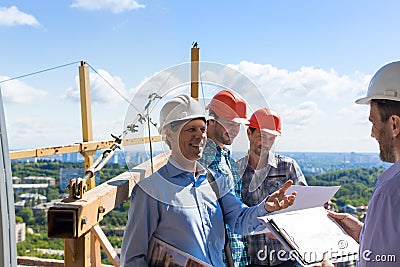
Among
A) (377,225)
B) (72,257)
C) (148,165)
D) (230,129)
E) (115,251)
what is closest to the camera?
(377,225)

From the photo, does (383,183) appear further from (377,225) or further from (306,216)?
(306,216)

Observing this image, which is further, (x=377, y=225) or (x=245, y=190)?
(x=245, y=190)

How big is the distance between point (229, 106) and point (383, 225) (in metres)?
0.98

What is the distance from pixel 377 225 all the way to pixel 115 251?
1.86m

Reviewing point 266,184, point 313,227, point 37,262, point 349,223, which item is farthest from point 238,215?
point 37,262

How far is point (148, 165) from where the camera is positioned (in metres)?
1.55

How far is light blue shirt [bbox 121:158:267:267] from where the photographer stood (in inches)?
55.0

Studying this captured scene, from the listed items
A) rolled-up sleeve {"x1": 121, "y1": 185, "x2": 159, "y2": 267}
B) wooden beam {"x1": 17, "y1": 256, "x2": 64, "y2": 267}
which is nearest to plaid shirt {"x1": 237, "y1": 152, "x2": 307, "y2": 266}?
rolled-up sleeve {"x1": 121, "y1": 185, "x2": 159, "y2": 267}

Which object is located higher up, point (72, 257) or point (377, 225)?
point (377, 225)

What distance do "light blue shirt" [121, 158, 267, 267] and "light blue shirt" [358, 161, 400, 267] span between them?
495mm

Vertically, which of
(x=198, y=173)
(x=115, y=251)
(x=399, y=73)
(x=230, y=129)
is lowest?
(x=115, y=251)

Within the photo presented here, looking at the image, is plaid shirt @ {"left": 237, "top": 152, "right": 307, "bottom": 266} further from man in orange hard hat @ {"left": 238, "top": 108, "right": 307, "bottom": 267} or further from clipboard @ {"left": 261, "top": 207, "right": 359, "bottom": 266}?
clipboard @ {"left": 261, "top": 207, "right": 359, "bottom": 266}

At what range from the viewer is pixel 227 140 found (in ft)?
6.57

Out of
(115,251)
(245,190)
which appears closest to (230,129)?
(245,190)
